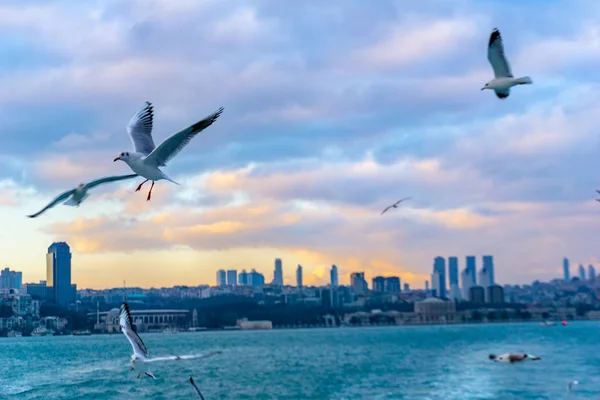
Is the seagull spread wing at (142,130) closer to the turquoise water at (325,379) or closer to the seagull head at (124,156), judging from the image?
the seagull head at (124,156)

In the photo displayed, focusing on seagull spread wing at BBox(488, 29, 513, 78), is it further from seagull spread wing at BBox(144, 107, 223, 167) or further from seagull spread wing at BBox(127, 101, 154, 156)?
seagull spread wing at BBox(144, 107, 223, 167)

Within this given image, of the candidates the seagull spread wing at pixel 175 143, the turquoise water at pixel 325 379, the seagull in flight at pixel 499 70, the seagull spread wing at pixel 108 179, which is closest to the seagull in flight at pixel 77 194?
the seagull spread wing at pixel 108 179

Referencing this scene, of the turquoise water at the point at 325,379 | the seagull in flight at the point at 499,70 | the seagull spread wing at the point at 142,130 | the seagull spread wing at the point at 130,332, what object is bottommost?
the turquoise water at the point at 325,379

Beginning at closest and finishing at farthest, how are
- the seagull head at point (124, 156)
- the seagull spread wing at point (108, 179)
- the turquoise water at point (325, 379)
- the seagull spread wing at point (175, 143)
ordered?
the seagull spread wing at point (175, 143) < the seagull head at point (124, 156) < the seagull spread wing at point (108, 179) < the turquoise water at point (325, 379)

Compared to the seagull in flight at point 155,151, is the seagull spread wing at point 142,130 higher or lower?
higher

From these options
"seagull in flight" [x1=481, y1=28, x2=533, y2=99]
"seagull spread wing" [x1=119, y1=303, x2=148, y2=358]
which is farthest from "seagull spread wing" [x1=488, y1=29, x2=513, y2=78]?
"seagull spread wing" [x1=119, y1=303, x2=148, y2=358]

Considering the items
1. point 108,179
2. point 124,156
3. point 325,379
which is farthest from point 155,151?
point 325,379

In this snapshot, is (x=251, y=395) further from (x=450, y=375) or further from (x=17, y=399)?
(x=450, y=375)
